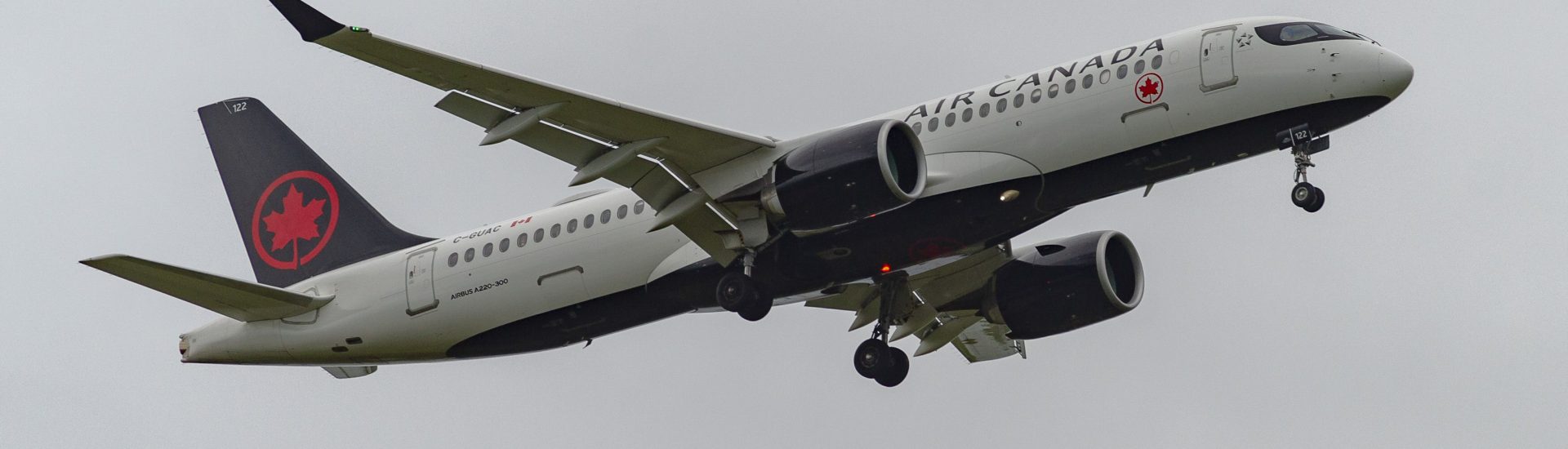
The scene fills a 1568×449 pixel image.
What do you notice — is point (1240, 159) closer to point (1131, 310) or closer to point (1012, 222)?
point (1012, 222)

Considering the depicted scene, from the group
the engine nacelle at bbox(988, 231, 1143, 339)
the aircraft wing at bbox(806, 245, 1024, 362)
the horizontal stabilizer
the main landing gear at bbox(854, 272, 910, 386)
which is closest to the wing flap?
the aircraft wing at bbox(806, 245, 1024, 362)

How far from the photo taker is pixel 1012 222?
28.4 m

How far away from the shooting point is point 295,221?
35156mm

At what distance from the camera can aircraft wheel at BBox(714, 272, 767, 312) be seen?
2897 centimetres

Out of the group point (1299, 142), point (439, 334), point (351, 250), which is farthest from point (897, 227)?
point (351, 250)

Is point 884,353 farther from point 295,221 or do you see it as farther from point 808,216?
point 295,221

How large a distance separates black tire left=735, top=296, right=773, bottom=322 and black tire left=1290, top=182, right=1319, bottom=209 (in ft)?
27.2

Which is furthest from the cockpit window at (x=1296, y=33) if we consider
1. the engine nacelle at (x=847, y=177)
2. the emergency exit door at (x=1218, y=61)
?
the engine nacelle at (x=847, y=177)

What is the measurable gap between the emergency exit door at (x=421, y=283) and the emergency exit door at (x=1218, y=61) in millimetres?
13693

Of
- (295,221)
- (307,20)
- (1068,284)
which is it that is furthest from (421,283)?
(1068,284)

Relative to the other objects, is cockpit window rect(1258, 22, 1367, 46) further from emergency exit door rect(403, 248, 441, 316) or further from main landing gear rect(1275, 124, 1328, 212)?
emergency exit door rect(403, 248, 441, 316)

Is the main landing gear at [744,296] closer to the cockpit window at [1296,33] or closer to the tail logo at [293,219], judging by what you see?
the cockpit window at [1296,33]

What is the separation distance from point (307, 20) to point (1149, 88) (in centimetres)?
1211

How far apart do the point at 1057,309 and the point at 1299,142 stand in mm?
7216
